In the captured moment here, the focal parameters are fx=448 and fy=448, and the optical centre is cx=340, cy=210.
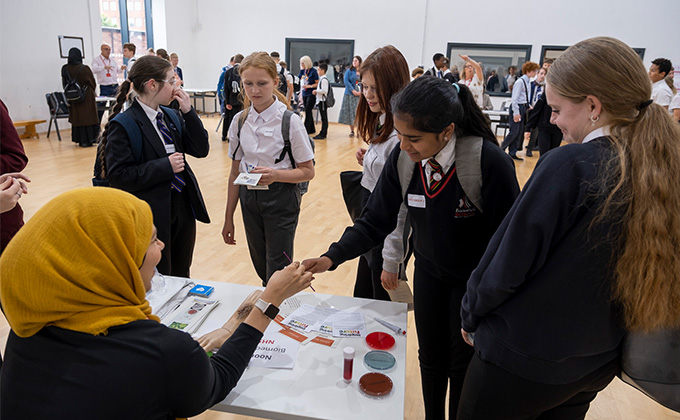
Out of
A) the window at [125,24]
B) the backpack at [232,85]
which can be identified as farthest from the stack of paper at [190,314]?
the window at [125,24]

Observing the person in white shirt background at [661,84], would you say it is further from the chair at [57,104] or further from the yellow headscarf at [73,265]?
the chair at [57,104]

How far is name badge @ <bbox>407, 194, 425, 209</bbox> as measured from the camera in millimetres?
1589

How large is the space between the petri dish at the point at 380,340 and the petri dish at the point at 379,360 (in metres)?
0.03

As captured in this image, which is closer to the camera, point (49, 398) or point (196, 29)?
point (49, 398)

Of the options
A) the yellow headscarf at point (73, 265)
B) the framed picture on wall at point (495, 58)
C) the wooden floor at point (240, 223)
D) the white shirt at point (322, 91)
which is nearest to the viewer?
the yellow headscarf at point (73, 265)

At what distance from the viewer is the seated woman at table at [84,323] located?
34.4 inches

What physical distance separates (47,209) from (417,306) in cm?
128

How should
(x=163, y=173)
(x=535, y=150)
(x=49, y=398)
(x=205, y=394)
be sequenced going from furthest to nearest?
(x=535, y=150) → (x=163, y=173) → (x=205, y=394) → (x=49, y=398)

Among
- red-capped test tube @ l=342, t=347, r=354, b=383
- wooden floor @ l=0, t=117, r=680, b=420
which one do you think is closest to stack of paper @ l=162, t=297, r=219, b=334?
red-capped test tube @ l=342, t=347, r=354, b=383

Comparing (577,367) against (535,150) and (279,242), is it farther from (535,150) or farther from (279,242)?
(535,150)

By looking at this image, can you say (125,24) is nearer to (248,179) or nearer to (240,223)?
(240,223)

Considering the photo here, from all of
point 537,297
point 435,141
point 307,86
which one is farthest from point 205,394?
point 307,86

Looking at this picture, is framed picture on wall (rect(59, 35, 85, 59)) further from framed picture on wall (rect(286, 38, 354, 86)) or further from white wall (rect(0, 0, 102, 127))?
framed picture on wall (rect(286, 38, 354, 86))

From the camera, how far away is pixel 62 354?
2.96ft
